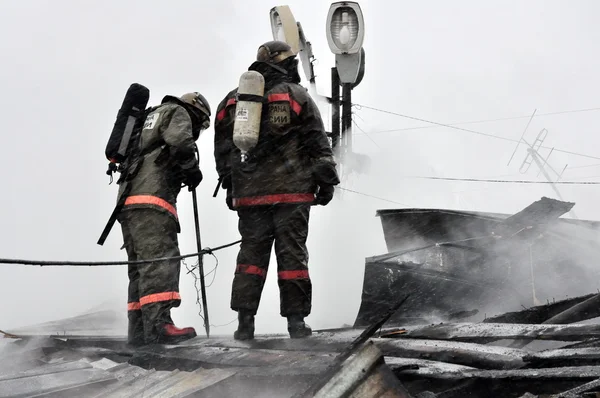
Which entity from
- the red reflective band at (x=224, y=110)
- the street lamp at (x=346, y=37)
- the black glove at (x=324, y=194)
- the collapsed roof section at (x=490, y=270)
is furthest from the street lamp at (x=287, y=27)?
the black glove at (x=324, y=194)

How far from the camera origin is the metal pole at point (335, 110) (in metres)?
9.70

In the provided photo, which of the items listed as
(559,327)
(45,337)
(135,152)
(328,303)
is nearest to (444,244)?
(559,327)

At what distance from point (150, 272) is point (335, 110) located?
6497 mm

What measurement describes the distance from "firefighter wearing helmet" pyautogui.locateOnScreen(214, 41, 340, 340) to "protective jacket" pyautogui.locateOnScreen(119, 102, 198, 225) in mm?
546

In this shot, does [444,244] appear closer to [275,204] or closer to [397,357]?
[275,204]

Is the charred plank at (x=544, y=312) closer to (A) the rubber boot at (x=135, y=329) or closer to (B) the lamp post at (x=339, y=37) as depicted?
(A) the rubber boot at (x=135, y=329)

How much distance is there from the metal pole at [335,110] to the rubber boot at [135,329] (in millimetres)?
6102

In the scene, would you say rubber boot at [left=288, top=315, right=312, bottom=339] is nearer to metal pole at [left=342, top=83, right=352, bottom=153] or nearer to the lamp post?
the lamp post

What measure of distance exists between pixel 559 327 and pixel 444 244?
7.60ft

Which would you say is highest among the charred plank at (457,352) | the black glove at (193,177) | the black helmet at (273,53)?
the black helmet at (273,53)

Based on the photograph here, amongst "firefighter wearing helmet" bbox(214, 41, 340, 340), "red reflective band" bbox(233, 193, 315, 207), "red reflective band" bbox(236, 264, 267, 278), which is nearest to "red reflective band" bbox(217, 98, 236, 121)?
"firefighter wearing helmet" bbox(214, 41, 340, 340)

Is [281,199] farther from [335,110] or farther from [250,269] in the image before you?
[335,110]

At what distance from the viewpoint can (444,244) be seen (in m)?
4.54

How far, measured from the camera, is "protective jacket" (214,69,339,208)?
141 inches
